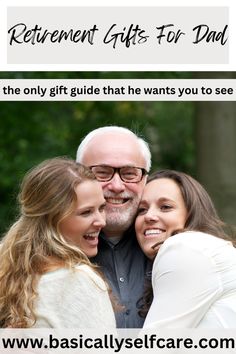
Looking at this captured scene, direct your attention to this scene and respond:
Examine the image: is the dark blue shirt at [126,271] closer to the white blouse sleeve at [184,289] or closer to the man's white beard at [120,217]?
the man's white beard at [120,217]

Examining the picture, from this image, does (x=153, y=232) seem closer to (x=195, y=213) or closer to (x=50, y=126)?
(x=195, y=213)

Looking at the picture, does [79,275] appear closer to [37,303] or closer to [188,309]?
[37,303]

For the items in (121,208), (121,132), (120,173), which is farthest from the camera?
(121,132)

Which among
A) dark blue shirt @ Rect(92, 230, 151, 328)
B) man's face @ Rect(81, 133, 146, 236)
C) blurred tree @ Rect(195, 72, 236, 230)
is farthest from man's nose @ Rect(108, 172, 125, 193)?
blurred tree @ Rect(195, 72, 236, 230)

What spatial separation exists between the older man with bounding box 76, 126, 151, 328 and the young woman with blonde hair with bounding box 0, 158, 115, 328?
0.45 meters

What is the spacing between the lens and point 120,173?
4629 mm

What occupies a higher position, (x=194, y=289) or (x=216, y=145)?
(x=216, y=145)

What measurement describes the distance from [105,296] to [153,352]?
44 centimetres

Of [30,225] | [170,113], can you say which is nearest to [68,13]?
[30,225]

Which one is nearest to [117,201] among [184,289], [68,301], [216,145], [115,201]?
[115,201]

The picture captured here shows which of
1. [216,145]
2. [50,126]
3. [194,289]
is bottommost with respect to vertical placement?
[194,289]

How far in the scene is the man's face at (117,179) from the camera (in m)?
4.50

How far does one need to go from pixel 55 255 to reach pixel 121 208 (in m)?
0.96

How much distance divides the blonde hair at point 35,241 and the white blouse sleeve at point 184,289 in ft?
1.32
